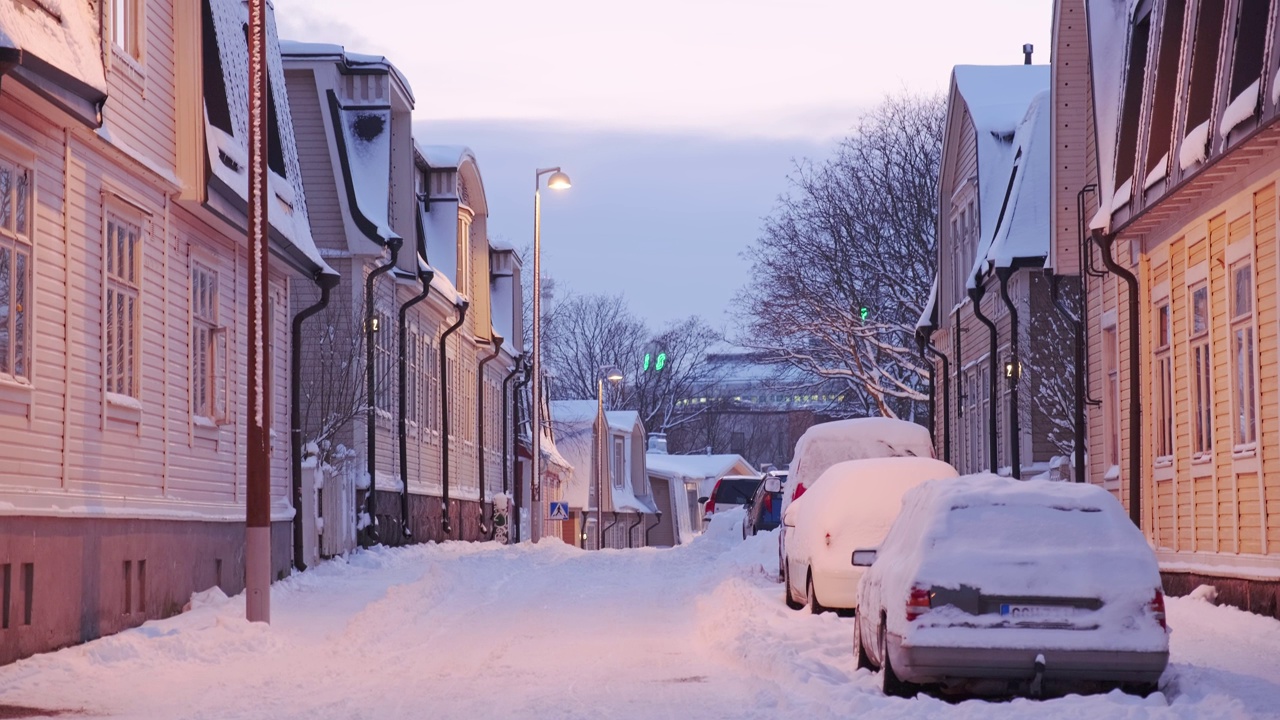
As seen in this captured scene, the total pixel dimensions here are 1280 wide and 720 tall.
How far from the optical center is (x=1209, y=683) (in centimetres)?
1115

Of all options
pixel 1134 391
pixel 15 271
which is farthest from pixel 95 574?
pixel 1134 391

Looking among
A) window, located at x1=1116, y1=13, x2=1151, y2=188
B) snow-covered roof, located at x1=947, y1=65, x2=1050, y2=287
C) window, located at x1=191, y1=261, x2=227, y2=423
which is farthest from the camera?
snow-covered roof, located at x1=947, y1=65, x2=1050, y2=287

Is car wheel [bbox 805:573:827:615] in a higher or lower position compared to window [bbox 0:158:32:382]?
lower

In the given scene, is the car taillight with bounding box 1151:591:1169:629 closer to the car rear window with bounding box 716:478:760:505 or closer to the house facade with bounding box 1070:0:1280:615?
the house facade with bounding box 1070:0:1280:615

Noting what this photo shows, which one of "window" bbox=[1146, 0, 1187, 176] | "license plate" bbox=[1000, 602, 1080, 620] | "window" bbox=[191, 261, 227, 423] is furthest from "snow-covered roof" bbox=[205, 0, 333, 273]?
"license plate" bbox=[1000, 602, 1080, 620]

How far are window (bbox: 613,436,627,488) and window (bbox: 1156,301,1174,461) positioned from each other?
55985 millimetres

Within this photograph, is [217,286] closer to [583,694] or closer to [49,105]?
[49,105]

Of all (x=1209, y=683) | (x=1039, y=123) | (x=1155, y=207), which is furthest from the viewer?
(x=1039, y=123)

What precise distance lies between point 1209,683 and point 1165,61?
9634 millimetres

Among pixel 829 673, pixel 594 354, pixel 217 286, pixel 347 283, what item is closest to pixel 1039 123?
pixel 347 283

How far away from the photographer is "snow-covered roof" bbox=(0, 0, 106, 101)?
A: 11.9 metres

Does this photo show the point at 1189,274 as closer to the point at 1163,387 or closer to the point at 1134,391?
the point at 1163,387

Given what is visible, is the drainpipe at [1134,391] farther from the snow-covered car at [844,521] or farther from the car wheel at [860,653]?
the car wheel at [860,653]

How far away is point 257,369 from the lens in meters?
15.5
